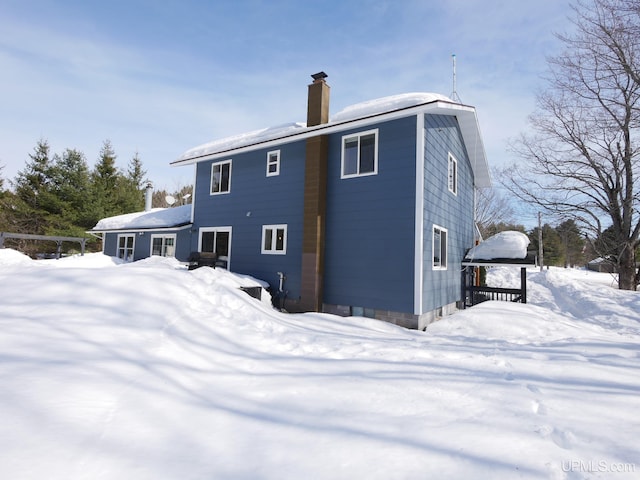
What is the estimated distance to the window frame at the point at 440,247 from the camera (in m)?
9.00

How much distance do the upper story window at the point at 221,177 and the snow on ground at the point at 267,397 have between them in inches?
270

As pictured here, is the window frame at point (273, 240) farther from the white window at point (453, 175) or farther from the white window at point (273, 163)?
the white window at point (453, 175)

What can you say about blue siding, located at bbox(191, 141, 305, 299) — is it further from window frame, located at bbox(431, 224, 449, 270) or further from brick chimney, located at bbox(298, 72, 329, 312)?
window frame, located at bbox(431, 224, 449, 270)

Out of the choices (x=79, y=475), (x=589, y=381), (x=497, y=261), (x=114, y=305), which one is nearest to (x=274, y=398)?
(x=79, y=475)

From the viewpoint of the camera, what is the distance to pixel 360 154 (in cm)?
930

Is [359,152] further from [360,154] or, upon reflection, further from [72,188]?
[72,188]

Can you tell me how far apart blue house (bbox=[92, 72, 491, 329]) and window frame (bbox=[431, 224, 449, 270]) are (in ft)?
0.11

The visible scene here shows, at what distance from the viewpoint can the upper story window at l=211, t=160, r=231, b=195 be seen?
40.6 feet

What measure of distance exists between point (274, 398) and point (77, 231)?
27326mm

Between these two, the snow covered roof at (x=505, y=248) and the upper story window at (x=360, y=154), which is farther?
the snow covered roof at (x=505, y=248)

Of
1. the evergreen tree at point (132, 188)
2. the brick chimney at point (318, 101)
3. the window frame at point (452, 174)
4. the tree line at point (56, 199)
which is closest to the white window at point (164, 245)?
the brick chimney at point (318, 101)

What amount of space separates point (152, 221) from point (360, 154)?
1136cm

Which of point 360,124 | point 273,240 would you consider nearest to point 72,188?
point 273,240

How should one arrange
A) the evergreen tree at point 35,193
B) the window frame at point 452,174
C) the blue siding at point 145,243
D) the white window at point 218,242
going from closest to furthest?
1. the window frame at point 452,174
2. the white window at point 218,242
3. the blue siding at point 145,243
4. the evergreen tree at point 35,193
